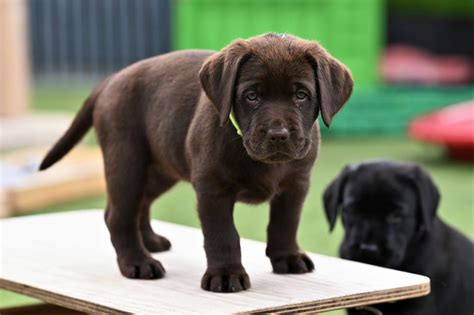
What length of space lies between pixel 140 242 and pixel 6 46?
5041 millimetres

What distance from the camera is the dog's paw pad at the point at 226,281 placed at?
8.50ft

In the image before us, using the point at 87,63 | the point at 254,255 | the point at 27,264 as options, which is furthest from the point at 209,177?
the point at 87,63

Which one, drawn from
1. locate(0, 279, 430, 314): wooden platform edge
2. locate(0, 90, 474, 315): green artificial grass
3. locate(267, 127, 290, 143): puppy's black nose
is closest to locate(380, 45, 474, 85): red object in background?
locate(0, 90, 474, 315): green artificial grass

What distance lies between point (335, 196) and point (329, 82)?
3.10 feet

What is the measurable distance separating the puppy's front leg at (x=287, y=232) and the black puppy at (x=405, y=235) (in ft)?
1.11

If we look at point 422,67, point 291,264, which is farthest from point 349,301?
point 422,67

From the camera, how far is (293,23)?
8242 mm

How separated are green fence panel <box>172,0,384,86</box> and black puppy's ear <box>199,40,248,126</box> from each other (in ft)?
18.3

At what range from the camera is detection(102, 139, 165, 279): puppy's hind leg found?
284 cm

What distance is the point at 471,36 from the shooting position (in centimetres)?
956

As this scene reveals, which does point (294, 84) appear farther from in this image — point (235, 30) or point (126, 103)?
point (235, 30)

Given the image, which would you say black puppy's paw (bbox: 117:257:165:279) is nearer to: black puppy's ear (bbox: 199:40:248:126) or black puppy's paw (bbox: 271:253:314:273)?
black puppy's paw (bbox: 271:253:314:273)

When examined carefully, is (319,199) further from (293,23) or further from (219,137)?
(219,137)

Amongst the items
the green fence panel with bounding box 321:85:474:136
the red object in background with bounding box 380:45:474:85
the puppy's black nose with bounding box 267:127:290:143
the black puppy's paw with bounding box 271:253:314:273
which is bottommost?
the green fence panel with bounding box 321:85:474:136
